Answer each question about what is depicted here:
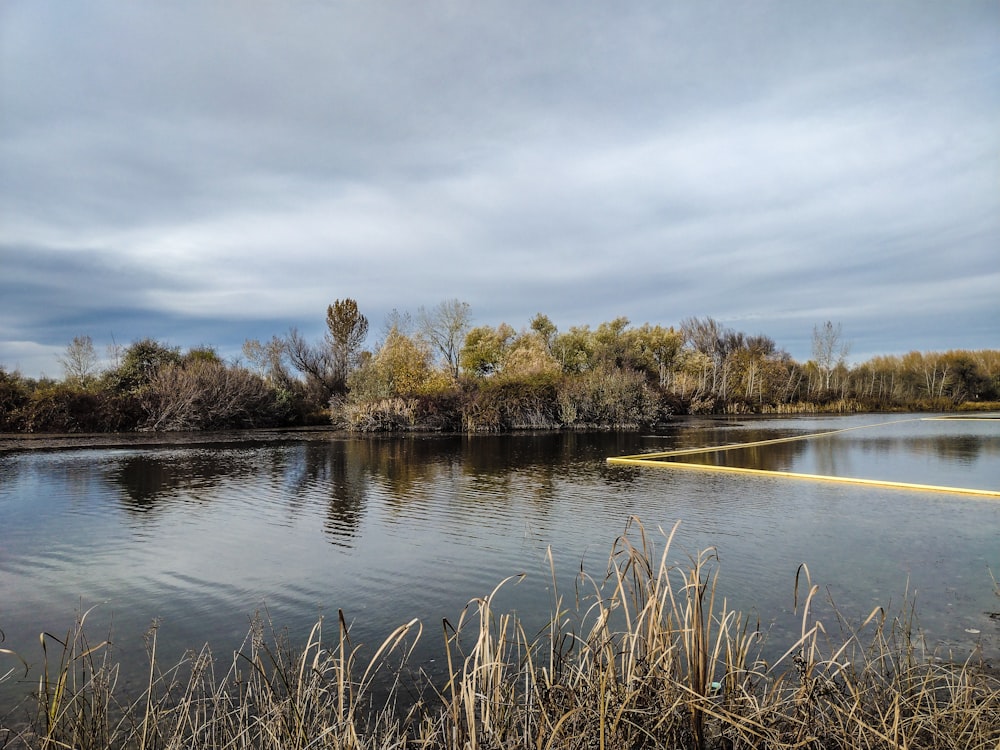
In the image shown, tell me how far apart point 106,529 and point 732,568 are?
817cm

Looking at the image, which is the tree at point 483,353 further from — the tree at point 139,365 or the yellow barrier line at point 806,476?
the yellow barrier line at point 806,476

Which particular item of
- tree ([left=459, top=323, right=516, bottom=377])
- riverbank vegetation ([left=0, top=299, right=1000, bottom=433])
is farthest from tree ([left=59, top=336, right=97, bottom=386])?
tree ([left=459, top=323, right=516, bottom=377])

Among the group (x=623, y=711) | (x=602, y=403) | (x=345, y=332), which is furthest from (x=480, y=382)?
(x=623, y=711)

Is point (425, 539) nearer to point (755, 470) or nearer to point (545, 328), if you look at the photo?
point (755, 470)

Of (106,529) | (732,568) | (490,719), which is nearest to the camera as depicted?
(490,719)

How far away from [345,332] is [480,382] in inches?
709

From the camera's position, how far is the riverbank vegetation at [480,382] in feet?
96.3

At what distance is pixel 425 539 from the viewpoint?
802cm

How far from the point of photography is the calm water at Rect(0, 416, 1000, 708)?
5383mm

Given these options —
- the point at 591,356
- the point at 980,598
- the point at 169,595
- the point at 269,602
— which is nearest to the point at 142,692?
the point at 269,602

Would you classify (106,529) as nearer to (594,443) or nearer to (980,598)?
(980,598)

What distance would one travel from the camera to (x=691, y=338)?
61375mm

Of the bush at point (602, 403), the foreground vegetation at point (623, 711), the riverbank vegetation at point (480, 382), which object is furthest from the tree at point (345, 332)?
the foreground vegetation at point (623, 711)

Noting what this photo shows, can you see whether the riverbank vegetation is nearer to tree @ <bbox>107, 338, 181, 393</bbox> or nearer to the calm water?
tree @ <bbox>107, 338, 181, 393</bbox>
